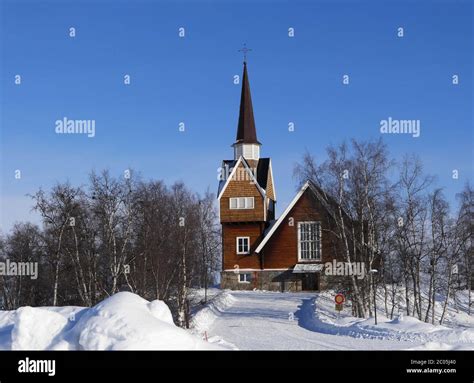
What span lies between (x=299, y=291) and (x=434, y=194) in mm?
13536

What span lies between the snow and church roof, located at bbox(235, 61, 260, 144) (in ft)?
117

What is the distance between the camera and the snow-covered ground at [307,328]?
20328mm

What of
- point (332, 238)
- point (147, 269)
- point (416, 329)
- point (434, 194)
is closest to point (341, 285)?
point (332, 238)

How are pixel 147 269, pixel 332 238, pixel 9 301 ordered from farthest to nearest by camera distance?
pixel 9 301
pixel 332 238
pixel 147 269

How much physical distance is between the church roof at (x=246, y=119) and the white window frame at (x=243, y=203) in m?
4.22

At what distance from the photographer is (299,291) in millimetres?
45375

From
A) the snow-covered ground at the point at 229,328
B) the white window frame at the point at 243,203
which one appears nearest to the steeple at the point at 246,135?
the white window frame at the point at 243,203

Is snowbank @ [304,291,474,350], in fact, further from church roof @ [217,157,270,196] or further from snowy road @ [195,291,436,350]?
church roof @ [217,157,270,196]

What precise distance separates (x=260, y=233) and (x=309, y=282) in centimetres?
466

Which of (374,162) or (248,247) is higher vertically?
(374,162)

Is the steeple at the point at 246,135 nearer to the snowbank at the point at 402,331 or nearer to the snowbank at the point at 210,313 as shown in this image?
the snowbank at the point at 210,313

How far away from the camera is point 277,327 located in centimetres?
2650

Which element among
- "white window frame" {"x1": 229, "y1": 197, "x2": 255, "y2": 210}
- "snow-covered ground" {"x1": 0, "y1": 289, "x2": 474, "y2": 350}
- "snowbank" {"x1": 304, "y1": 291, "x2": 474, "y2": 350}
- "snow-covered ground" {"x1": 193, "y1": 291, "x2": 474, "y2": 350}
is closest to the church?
"white window frame" {"x1": 229, "y1": 197, "x2": 255, "y2": 210}
